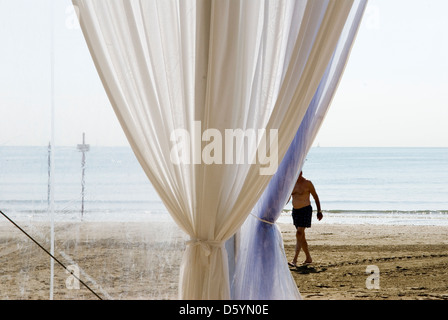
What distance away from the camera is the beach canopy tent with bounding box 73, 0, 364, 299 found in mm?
1206

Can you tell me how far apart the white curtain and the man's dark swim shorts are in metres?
1.16

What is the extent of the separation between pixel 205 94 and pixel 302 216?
4.77 ft

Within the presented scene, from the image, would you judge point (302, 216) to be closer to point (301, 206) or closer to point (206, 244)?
point (301, 206)

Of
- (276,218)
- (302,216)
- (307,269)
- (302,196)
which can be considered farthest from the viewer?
(307,269)

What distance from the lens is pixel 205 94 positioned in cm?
122

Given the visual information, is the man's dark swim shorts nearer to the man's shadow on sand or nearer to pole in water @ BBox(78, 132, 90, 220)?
the man's shadow on sand

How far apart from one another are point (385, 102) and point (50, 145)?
4.95 m

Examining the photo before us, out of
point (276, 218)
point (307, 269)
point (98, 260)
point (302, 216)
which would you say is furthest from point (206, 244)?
point (307, 269)

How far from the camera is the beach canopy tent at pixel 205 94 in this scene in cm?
121

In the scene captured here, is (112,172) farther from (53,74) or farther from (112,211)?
(53,74)

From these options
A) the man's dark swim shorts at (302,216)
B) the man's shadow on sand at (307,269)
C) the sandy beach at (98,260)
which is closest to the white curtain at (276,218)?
the sandy beach at (98,260)

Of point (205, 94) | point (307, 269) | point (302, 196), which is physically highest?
point (205, 94)

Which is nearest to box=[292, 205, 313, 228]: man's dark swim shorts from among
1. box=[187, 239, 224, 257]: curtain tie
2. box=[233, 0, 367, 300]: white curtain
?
box=[233, 0, 367, 300]: white curtain

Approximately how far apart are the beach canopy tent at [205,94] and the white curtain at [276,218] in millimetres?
61
